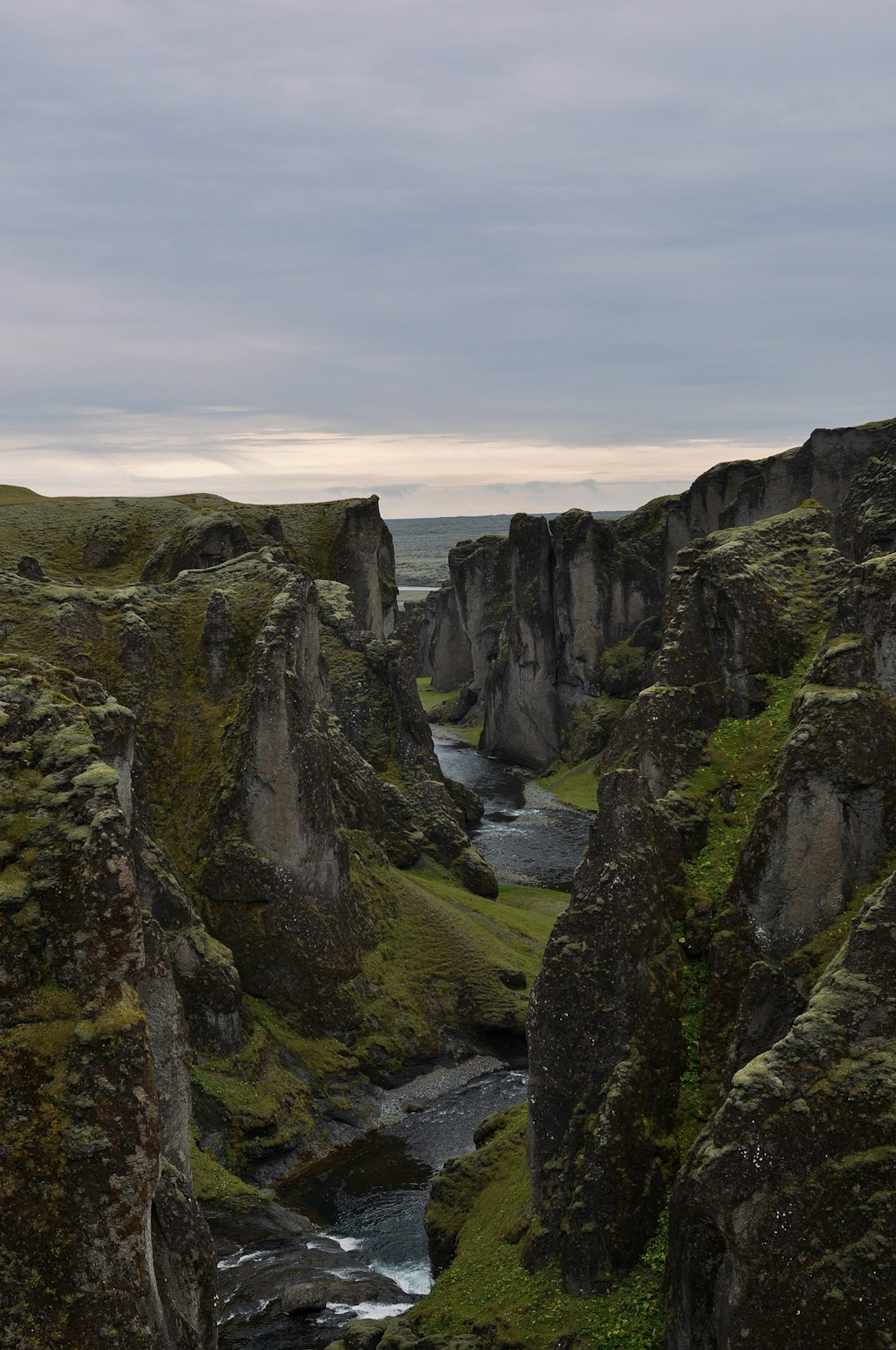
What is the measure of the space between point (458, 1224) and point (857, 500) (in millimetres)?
41137

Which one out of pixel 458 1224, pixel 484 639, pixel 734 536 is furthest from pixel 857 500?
pixel 484 639

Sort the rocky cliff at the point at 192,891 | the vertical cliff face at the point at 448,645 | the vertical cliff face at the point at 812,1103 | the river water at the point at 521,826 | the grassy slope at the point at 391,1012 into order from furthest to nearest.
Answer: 1. the vertical cliff face at the point at 448,645
2. the river water at the point at 521,826
3. the grassy slope at the point at 391,1012
4. the vertical cliff face at the point at 812,1103
5. the rocky cliff at the point at 192,891

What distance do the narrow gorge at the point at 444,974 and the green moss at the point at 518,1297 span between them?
114mm

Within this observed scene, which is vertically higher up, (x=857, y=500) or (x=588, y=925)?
(x=857, y=500)

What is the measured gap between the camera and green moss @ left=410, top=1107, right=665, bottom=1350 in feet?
93.9

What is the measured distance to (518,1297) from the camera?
31.7 m

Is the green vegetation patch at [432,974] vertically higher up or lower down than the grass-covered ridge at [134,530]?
lower down

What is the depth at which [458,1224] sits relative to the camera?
132ft

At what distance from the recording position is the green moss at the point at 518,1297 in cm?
2861

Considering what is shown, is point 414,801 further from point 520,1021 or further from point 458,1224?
point 458,1224

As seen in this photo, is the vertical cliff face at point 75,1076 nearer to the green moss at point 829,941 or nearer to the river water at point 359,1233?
the river water at point 359,1233

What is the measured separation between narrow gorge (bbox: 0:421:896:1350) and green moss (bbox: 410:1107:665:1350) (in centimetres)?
11

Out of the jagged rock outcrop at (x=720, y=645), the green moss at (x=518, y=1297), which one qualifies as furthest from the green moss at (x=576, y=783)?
the green moss at (x=518, y=1297)

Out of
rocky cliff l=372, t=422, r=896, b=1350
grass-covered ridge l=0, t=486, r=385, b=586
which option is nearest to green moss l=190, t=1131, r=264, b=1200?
rocky cliff l=372, t=422, r=896, b=1350
